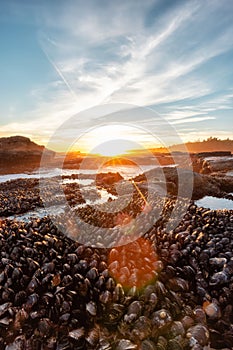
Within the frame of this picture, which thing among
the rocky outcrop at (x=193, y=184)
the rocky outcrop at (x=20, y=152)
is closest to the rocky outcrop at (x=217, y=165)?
the rocky outcrop at (x=193, y=184)

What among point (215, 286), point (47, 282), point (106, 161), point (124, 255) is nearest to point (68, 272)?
point (47, 282)

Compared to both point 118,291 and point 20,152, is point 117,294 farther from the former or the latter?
point 20,152

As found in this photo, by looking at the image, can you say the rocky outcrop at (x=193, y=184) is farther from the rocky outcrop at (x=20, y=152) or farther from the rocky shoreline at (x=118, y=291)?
the rocky outcrop at (x=20, y=152)

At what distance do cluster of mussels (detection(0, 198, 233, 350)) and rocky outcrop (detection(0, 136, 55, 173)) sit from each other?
3371 centimetres

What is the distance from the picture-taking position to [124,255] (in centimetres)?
386

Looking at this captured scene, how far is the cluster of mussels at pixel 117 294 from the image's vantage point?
269 centimetres

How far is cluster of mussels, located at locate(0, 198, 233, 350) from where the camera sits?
2691mm

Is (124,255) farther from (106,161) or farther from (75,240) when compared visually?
(106,161)

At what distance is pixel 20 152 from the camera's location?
40.0 metres

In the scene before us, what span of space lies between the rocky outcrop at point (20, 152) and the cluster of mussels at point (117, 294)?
33.7 meters

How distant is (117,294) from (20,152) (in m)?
40.2

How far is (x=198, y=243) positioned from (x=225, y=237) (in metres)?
0.69

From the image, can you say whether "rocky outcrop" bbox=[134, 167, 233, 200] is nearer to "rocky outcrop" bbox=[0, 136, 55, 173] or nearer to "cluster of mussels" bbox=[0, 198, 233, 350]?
"cluster of mussels" bbox=[0, 198, 233, 350]

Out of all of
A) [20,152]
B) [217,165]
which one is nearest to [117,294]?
[217,165]
